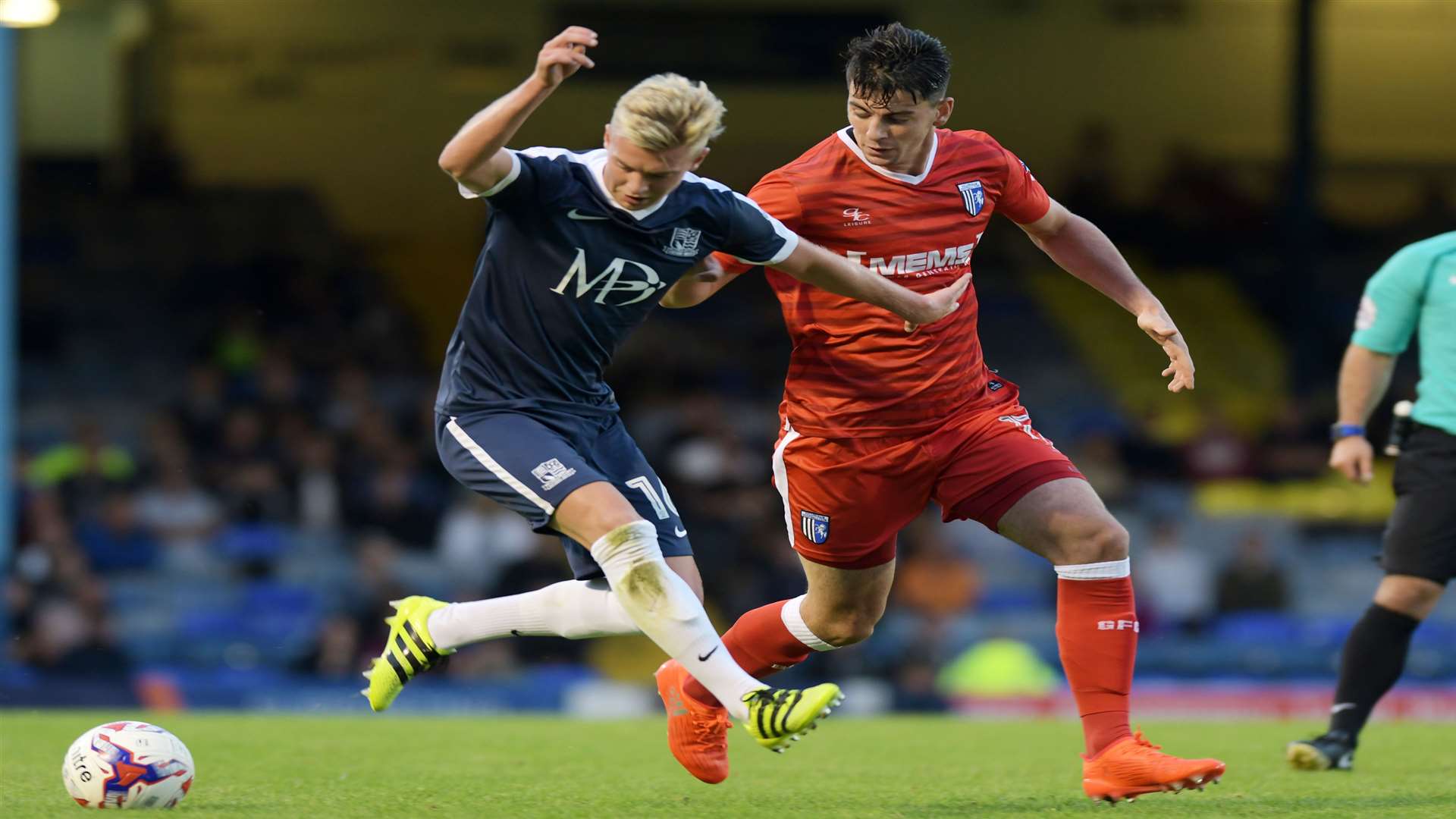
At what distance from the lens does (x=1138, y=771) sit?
4.79m

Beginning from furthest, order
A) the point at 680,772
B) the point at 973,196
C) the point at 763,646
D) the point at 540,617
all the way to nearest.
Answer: the point at 680,772 < the point at 763,646 < the point at 973,196 < the point at 540,617

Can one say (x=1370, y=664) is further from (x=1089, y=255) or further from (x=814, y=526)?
(x=814, y=526)

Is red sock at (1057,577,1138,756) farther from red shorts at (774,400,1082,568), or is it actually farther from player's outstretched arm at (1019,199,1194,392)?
player's outstretched arm at (1019,199,1194,392)

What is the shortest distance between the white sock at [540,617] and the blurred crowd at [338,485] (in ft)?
22.5

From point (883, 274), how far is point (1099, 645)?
1.20 metres

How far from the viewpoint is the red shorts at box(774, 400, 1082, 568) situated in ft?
17.1

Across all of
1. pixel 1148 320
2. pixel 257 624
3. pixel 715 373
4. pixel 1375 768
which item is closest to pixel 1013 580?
pixel 715 373

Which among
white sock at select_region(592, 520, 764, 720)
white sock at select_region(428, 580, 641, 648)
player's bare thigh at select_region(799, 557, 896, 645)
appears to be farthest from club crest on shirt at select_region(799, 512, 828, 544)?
white sock at select_region(592, 520, 764, 720)

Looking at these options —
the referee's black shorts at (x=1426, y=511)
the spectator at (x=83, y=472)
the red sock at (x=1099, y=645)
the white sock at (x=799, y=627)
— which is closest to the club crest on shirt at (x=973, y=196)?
the red sock at (x=1099, y=645)

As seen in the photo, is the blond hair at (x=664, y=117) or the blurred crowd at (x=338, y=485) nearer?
the blond hair at (x=664, y=117)

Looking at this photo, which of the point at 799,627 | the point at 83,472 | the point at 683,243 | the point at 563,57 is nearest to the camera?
the point at 563,57

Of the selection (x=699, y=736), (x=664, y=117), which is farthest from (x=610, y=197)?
(x=699, y=736)

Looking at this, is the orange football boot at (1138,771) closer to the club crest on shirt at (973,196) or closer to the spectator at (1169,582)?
the club crest on shirt at (973,196)

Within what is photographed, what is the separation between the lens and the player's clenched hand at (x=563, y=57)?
4.41 m
